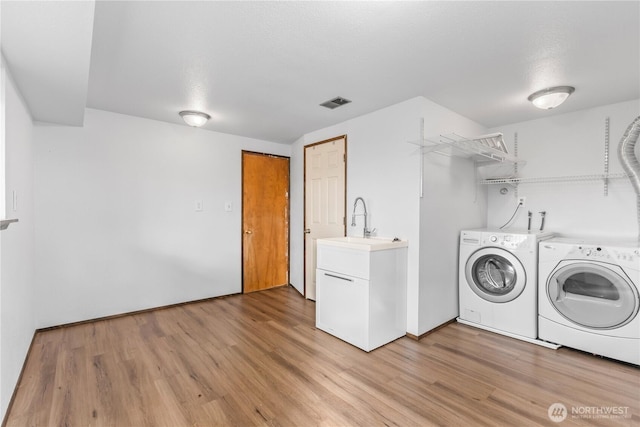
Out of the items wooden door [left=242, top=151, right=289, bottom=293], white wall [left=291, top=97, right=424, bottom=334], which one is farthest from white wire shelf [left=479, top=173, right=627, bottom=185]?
wooden door [left=242, top=151, right=289, bottom=293]

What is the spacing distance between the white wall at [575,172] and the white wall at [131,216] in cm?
346

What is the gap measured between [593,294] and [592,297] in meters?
0.03

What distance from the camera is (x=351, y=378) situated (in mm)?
2100

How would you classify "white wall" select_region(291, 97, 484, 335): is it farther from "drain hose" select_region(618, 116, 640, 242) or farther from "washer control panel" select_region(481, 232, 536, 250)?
"drain hose" select_region(618, 116, 640, 242)

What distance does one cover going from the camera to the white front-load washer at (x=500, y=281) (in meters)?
2.75

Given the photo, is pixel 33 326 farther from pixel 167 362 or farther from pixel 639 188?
pixel 639 188

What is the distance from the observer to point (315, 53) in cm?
196

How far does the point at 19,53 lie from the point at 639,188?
14.8ft

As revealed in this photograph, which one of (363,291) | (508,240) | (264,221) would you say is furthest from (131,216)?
(508,240)

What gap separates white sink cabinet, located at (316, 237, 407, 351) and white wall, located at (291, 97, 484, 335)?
0.12m

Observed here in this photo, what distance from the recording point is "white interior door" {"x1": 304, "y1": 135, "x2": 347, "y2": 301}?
3.51 metres

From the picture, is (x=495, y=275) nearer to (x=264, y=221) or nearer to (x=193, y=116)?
(x=264, y=221)

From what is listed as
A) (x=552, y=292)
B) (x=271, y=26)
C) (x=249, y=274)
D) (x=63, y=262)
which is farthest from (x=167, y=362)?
(x=552, y=292)

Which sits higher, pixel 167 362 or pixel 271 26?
pixel 271 26
